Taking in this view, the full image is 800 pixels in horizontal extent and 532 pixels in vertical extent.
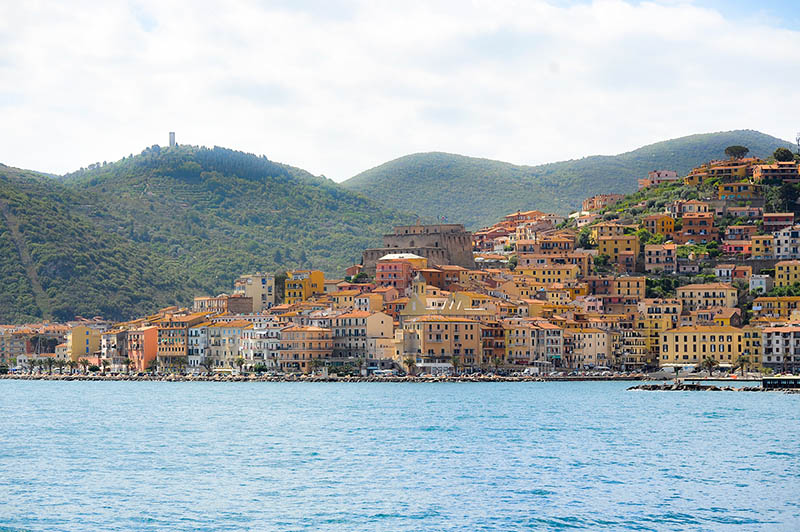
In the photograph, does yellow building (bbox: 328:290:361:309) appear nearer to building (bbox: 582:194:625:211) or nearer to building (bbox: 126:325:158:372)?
building (bbox: 126:325:158:372)

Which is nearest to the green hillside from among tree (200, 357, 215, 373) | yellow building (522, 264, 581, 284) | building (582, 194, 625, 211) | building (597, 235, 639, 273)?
tree (200, 357, 215, 373)

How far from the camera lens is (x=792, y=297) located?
97250 millimetres

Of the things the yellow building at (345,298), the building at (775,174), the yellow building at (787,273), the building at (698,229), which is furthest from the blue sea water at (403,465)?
the building at (775,174)

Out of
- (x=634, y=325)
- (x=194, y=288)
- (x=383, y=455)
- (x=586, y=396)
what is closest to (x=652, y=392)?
(x=586, y=396)

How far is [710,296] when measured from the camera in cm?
9900

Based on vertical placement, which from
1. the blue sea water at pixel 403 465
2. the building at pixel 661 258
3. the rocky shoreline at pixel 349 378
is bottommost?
the blue sea water at pixel 403 465

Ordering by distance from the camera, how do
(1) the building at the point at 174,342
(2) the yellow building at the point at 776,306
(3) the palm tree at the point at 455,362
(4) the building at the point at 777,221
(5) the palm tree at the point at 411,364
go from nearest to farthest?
(5) the palm tree at the point at 411,364 < (3) the palm tree at the point at 455,362 < (2) the yellow building at the point at 776,306 < (1) the building at the point at 174,342 < (4) the building at the point at 777,221

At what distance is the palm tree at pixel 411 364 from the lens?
87938mm

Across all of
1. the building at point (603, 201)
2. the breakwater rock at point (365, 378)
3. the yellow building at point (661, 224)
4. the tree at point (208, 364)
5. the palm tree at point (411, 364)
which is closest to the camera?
the breakwater rock at point (365, 378)

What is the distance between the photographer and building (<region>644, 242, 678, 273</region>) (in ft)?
356

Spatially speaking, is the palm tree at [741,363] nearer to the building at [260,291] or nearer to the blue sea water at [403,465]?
the blue sea water at [403,465]

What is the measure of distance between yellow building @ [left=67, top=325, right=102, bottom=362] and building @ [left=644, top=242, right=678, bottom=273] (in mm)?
48377

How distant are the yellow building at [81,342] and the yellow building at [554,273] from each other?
38447 millimetres

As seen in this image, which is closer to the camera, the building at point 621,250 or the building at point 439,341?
the building at point 439,341
